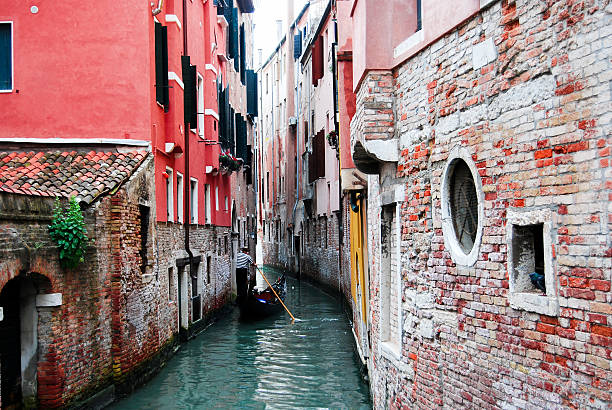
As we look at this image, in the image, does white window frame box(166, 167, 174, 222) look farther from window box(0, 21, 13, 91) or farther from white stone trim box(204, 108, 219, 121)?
white stone trim box(204, 108, 219, 121)

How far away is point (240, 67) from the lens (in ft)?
86.4

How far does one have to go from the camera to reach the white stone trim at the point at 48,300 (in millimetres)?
7855

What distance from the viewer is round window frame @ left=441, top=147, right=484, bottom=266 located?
4.75 metres

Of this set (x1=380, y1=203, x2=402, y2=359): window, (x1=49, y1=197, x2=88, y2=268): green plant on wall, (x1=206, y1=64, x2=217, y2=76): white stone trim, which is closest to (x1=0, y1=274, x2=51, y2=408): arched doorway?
(x1=49, y1=197, x2=88, y2=268): green plant on wall

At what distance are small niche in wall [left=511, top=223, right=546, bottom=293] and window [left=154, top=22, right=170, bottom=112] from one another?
8.41 m

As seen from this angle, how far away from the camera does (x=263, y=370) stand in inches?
497

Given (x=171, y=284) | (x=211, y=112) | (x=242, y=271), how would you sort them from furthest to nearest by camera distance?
(x=242, y=271), (x=211, y=112), (x=171, y=284)

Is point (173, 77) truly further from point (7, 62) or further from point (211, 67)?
point (211, 67)

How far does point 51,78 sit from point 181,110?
10.2 ft

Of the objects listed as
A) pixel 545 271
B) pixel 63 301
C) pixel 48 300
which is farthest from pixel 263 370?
pixel 545 271

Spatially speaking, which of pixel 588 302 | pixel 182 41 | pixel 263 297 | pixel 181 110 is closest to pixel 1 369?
pixel 588 302

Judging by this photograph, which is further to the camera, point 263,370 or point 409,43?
point 263,370

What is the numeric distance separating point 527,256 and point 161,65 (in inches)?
350

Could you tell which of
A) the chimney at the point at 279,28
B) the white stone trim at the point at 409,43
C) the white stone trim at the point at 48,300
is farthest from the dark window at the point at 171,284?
the chimney at the point at 279,28
